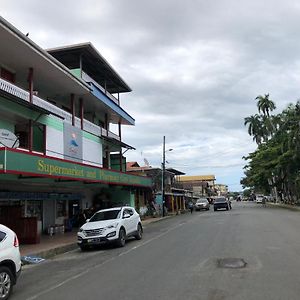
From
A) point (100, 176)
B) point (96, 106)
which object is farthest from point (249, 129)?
point (100, 176)

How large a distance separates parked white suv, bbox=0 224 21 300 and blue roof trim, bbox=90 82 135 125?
21597 millimetres

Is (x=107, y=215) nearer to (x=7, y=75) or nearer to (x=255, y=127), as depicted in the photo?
(x=7, y=75)

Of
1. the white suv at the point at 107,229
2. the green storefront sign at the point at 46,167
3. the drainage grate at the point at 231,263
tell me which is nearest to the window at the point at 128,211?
the white suv at the point at 107,229

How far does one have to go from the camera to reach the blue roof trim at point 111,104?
3083 centimetres

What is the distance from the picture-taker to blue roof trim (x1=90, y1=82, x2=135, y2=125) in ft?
101

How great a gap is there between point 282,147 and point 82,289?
50867 millimetres

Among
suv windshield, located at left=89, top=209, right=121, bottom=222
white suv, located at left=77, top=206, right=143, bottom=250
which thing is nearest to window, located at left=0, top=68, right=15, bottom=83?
suv windshield, located at left=89, top=209, right=121, bottom=222

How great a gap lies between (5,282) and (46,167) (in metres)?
10.7

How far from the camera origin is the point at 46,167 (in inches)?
752

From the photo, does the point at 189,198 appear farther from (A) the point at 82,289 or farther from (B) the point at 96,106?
(A) the point at 82,289

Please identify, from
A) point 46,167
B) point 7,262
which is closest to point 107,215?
point 46,167

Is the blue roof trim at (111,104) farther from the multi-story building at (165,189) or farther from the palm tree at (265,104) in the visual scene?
the palm tree at (265,104)

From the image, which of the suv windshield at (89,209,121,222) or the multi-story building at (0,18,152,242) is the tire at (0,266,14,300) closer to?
the multi-story building at (0,18,152,242)

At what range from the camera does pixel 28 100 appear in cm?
2288
